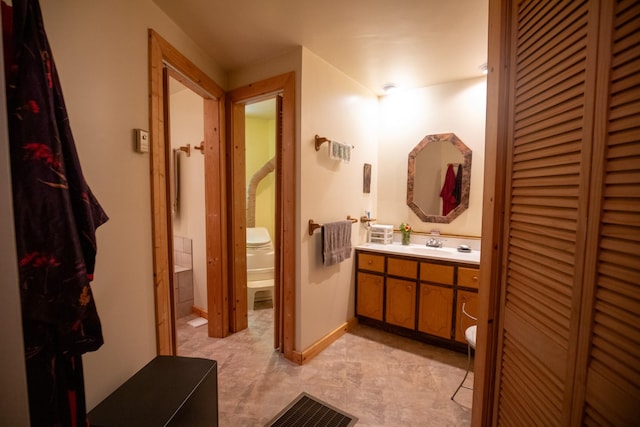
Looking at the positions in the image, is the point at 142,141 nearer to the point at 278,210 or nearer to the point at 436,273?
the point at 278,210

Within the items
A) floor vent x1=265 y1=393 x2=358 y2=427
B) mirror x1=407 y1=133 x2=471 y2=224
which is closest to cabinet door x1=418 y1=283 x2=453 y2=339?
mirror x1=407 y1=133 x2=471 y2=224

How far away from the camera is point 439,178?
107 inches

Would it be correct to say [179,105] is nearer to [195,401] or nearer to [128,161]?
[128,161]

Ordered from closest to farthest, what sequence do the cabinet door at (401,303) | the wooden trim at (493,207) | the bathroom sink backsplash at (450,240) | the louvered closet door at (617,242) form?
1. the louvered closet door at (617,242)
2. the wooden trim at (493,207)
3. the cabinet door at (401,303)
4. the bathroom sink backsplash at (450,240)

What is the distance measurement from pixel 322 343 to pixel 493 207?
1890 mm

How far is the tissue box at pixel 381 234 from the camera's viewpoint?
283 centimetres

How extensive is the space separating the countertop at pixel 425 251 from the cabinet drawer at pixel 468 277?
2.7 inches

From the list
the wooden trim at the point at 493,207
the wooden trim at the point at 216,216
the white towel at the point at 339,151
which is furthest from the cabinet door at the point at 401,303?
the wooden trim at the point at 216,216

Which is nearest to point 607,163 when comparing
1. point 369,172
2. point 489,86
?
point 489,86

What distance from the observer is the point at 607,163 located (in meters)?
0.59

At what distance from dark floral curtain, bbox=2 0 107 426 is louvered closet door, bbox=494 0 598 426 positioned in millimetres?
1365

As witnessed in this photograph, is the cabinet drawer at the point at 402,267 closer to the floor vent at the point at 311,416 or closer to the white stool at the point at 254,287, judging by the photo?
the floor vent at the point at 311,416

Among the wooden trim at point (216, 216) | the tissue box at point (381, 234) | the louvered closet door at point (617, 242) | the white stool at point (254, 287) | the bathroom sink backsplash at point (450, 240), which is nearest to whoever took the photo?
the louvered closet door at point (617, 242)

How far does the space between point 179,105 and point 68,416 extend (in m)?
2.91
